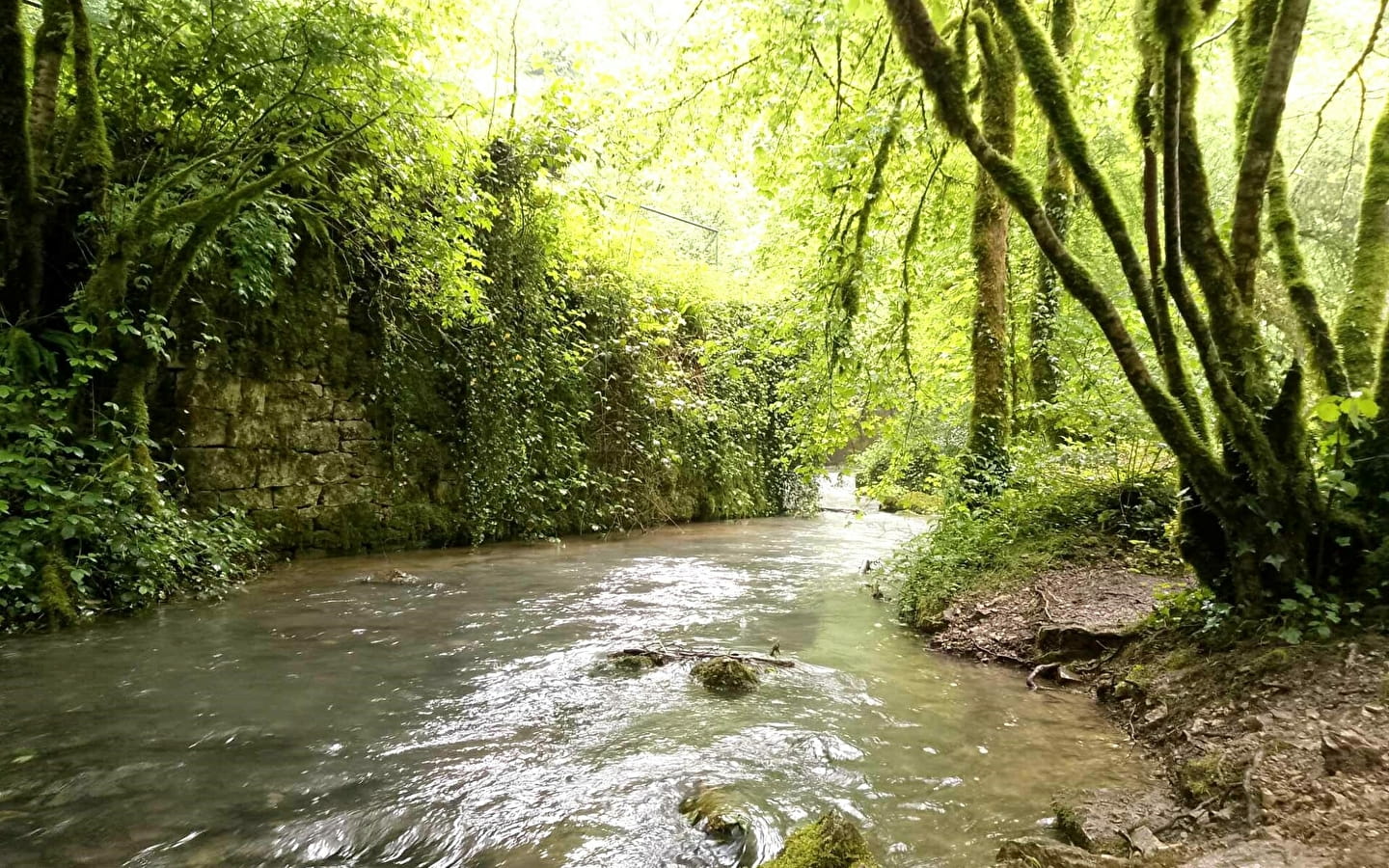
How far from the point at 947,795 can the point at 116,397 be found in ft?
23.0

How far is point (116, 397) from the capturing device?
5.92 metres

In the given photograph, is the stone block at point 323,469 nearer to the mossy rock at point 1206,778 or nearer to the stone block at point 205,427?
the stone block at point 205,427

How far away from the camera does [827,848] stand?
7.57 feet

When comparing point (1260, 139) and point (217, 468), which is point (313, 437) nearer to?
point (217, 468)

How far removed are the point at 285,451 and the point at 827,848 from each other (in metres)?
7.70

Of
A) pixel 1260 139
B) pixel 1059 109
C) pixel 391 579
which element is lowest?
pixel 391 579

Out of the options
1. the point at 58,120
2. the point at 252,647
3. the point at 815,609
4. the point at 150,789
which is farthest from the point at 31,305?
the point at 815,609

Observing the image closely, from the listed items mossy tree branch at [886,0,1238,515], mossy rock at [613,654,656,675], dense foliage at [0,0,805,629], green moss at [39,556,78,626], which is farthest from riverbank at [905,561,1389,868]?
green moss at [39,556,78,626]

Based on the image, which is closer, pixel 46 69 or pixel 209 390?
pixel 46 69

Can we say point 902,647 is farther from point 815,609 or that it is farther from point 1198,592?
point 1198,592

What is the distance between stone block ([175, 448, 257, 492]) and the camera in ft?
22.9

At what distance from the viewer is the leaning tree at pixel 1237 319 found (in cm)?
321

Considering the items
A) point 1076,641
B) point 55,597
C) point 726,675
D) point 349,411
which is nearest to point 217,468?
point 349,411

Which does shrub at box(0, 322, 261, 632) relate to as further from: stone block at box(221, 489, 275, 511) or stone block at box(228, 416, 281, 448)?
stone block at box(228, 416, 281, 448)
